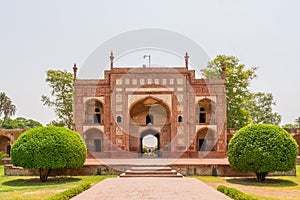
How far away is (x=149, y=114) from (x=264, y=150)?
1321cm

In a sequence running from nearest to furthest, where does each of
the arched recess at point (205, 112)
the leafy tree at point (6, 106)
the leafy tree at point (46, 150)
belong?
the leafy tree at point (46, 150) → the arched recess at point (205, 112) → the leafy tree at point (6, 106)

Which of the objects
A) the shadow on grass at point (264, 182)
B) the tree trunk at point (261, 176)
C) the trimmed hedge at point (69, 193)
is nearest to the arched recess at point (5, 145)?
the shadow on grass at point (264, 182)

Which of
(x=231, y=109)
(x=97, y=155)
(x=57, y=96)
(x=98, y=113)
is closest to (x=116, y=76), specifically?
(x=98, y=113)

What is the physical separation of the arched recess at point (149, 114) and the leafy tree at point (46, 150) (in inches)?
422

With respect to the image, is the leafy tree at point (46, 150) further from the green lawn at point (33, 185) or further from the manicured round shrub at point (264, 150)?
the manicured round shrub at point (264, 150)

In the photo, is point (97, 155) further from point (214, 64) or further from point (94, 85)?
point (214, 64)

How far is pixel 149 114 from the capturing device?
2844 cm

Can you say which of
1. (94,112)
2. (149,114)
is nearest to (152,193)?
(149,114)

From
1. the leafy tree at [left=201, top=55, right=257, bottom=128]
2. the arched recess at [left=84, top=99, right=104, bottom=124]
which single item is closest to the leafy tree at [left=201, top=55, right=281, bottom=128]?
the leafy tree at [left=201, top=55, right=257, bottom=128]

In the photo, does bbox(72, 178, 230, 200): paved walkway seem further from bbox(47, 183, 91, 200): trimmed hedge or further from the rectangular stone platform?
the rectangular stone platform

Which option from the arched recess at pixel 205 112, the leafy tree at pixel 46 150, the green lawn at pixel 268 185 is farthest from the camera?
the arched recess at pixel 205 112

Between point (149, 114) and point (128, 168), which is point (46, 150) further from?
point (149, 114)

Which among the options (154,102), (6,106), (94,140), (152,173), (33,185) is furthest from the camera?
(6,106)

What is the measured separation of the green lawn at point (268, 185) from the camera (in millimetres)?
13025
